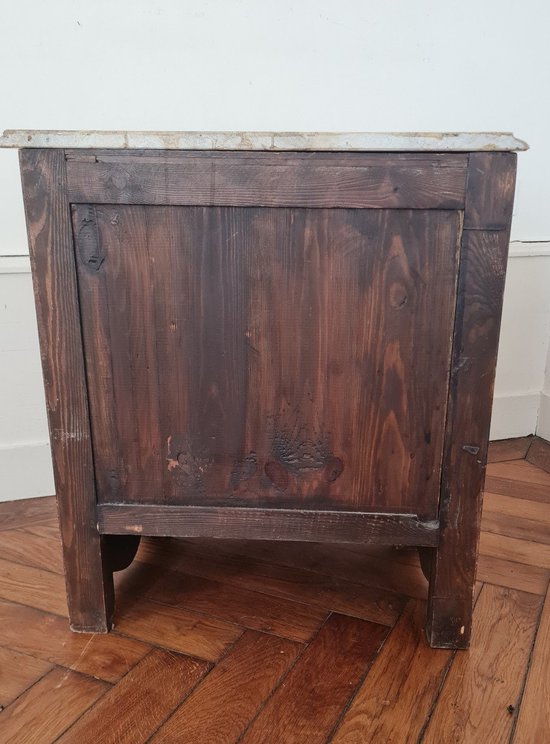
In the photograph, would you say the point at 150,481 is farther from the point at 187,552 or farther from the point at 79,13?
the point at 79,13

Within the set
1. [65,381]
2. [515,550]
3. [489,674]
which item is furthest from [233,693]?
[515,550]

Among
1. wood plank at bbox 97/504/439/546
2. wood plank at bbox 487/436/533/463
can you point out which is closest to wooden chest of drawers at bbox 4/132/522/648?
wood plank at bbox 97/504/439/546

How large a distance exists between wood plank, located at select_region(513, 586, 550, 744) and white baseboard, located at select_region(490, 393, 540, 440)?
2.30 ft

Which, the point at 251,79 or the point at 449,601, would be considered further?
the point at 251,79

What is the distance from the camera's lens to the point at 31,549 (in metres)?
1.05

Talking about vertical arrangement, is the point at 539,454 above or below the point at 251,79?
below

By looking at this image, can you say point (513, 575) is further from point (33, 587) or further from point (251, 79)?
point (251, 79)

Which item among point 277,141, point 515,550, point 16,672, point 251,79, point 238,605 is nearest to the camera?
point 277,141

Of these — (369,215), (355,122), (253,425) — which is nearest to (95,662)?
(253,425)

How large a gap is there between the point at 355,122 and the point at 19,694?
3.53 feet

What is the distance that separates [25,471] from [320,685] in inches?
28.5

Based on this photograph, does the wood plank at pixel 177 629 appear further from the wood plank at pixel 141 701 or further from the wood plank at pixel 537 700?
the wood plank at pixel 537 700

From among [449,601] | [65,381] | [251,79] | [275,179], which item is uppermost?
[251,79]

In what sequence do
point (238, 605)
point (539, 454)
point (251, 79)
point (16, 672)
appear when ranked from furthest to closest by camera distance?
point (539, 454), point (251, 79), point (238, 605), point (16, 672)
